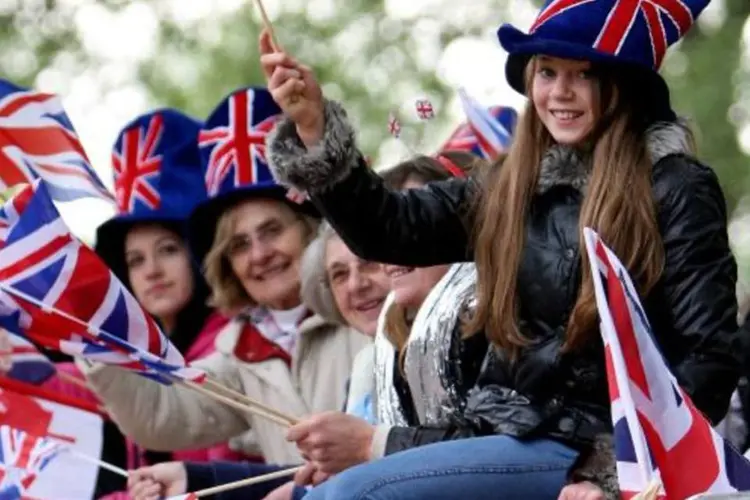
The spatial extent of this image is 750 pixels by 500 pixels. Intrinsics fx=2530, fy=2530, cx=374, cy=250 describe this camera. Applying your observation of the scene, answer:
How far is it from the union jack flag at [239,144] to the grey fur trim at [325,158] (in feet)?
8.53

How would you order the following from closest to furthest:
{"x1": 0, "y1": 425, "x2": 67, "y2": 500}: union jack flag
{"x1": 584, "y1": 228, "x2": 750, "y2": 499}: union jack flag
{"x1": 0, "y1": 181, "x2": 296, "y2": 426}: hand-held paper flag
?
1. {"x1": 584, "y1": 228, "x2": 750, "y2": 499}: union jack flag
2. {"x1": 0, "y1": 181, "x2": 296, "y2": 426}: hand-held paper flag
3. {"x1": 0, "y1": 425, "x2": 67, "y2": 500}: union jack flag

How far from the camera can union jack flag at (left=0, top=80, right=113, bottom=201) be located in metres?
8.80

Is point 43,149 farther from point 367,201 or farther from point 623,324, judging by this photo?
point 623,324

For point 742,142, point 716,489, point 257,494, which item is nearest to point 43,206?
point 257,494

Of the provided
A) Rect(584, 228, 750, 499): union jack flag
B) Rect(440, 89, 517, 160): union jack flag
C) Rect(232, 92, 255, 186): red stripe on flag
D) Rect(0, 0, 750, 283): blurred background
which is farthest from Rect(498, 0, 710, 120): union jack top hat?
Rect(0, 0, 750, 283): blurred background

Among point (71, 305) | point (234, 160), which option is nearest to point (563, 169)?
point (71, 305)

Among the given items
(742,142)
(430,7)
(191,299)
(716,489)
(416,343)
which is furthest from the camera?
(430,7)

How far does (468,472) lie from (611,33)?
1.13 m

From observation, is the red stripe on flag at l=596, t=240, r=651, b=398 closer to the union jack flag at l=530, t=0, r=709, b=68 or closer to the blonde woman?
the union jack flag at l=530, t=0, r=709, b=68

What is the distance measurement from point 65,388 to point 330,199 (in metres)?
3.32

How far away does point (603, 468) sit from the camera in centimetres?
591

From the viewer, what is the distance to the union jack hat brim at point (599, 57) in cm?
609

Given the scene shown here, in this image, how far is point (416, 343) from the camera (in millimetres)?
6648

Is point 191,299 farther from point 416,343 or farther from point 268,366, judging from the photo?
point 416,343
